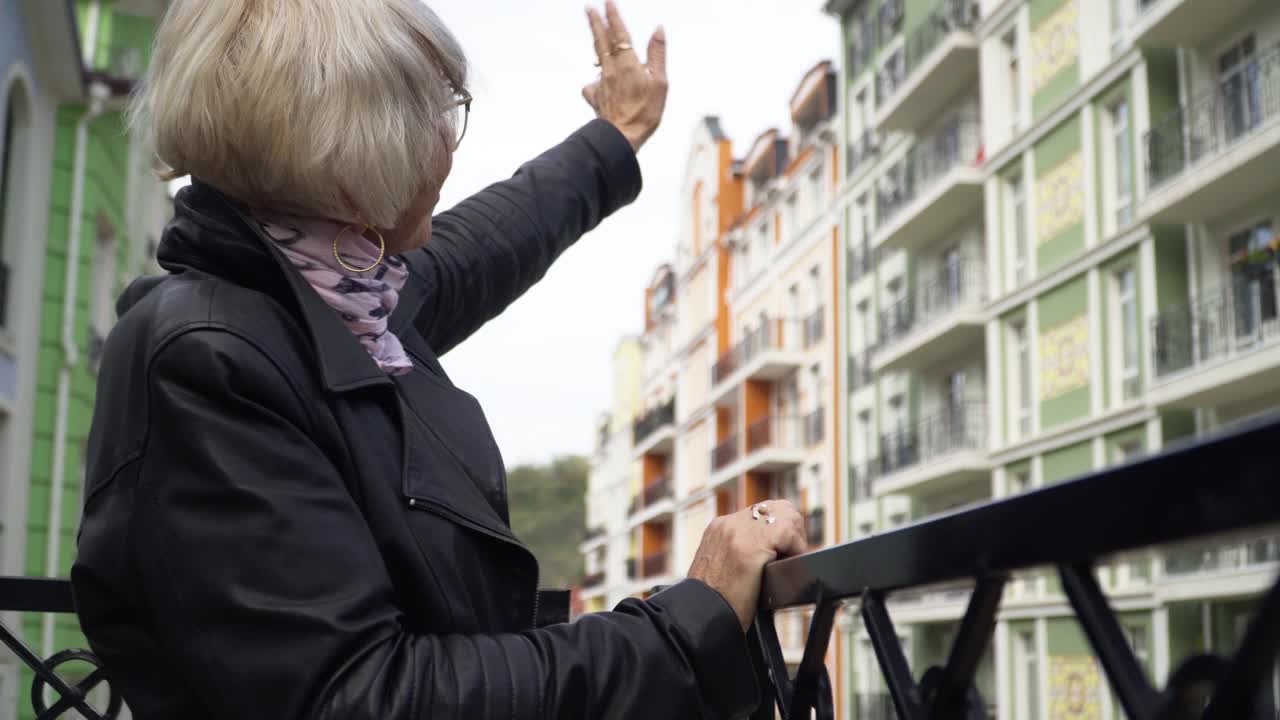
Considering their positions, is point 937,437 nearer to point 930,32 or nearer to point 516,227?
point 930,32

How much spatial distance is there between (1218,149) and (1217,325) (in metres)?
2.31

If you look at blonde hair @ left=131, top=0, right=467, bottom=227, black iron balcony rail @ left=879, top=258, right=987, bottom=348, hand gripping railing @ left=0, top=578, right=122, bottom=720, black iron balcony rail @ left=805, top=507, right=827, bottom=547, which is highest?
black iron balcony rail @ left=879, top=258, right=987, bottom=348

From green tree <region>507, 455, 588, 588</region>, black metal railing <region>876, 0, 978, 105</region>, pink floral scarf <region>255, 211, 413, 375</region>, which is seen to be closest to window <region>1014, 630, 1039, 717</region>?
black metal railing <region>876, 0, 978, 105</region>

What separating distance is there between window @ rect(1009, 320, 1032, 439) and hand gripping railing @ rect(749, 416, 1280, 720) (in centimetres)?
2463

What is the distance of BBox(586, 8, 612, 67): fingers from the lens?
267 centimetres

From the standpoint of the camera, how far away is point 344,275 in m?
1.56

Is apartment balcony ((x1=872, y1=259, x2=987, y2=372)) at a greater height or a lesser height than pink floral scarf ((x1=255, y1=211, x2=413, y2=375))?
greater

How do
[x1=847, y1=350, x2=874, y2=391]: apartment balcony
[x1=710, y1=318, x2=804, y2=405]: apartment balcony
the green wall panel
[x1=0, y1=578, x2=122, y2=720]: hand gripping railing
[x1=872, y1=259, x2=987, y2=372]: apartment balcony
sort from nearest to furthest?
[x1=0, y1=578, x2=122, y2=720]: hand gripping railing → the green wall panel → [x1=872, y1=259, x2=987, y2=372]: apartment balcony → [x1=847, y1=350, x2=874, y2=391]: apartment balcony → [x1=710, y1=318, x2=804, y2=405]: apartment balcony

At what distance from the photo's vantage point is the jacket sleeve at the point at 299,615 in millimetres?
1252

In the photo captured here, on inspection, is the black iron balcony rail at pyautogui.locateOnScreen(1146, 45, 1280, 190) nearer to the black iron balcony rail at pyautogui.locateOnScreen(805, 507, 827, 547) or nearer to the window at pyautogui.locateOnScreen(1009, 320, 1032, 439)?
the window at pyautogui.locateOnScreen(1009, 320, 1032, 439)

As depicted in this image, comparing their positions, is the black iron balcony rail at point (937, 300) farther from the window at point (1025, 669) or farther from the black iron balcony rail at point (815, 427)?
the window at point (1025, 669)

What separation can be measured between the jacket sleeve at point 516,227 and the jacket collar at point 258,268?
0.77 metres

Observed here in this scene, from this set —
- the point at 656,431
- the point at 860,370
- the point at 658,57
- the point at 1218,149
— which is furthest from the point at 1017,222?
the point at 656,431

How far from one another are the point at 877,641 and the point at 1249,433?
617 millimetres
